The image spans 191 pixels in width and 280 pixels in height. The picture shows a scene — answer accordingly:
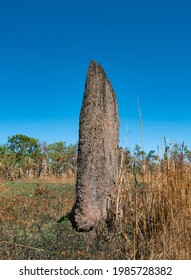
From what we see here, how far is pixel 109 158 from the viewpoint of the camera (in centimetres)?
670

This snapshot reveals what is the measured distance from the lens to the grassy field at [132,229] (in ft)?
14.6

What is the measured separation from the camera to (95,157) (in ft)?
21.5

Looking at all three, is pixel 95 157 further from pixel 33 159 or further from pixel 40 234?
pixel 33 159

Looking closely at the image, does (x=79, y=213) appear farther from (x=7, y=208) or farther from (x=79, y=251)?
(x=7, y=208)

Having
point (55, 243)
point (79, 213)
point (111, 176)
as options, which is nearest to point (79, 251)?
point (55, 243)

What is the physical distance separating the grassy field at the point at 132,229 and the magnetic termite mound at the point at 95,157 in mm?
288

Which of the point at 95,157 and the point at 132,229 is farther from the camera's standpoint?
the point at 95,157

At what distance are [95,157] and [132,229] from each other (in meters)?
1.54

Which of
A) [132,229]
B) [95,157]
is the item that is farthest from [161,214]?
[95,157]

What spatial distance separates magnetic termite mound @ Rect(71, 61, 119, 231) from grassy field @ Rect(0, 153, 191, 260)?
0.29 meters

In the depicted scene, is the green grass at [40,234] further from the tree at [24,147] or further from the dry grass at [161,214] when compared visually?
the tree at [24,147]

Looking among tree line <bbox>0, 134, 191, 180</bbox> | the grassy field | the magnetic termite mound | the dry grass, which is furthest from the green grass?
tree line <bbox>0, 134, 191, 180</bbox>

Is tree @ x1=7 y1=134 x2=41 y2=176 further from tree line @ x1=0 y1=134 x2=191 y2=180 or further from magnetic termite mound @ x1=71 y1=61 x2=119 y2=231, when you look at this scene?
magnetic termite mound @ x1=71 y1=61 x2=119 y2=231
